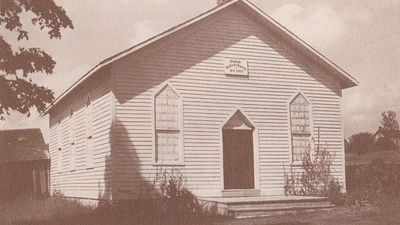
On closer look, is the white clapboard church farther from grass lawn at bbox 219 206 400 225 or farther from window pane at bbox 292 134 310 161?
grass lawn at bbox 219 206 400 225

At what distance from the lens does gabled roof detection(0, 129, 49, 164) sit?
115ft

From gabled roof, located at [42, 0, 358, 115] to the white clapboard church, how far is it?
0.04 m

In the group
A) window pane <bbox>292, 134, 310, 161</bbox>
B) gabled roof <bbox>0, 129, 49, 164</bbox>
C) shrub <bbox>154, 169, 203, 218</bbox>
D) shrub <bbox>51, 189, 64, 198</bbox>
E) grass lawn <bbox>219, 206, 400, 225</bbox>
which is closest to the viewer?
grass lawn <bbox>219, 206, 400, 225</bbox>

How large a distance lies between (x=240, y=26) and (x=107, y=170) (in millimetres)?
7039

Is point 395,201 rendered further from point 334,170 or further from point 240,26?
point 240,26

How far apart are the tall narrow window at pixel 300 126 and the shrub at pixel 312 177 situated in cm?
29

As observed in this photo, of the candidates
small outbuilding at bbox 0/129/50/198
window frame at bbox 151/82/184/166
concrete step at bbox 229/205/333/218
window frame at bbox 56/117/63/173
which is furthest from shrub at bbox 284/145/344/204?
small outbuilding at bbox 0/129/50/198

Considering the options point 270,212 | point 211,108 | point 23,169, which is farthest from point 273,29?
point 23,169

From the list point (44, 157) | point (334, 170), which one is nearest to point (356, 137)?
point (44, 157)

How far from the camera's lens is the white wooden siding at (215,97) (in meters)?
17.9

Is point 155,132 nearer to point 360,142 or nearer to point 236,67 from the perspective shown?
point 236,67

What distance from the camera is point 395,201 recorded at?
18.2m

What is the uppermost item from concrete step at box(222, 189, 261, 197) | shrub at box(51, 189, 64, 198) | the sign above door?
the sign above door

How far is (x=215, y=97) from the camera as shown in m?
19.4
